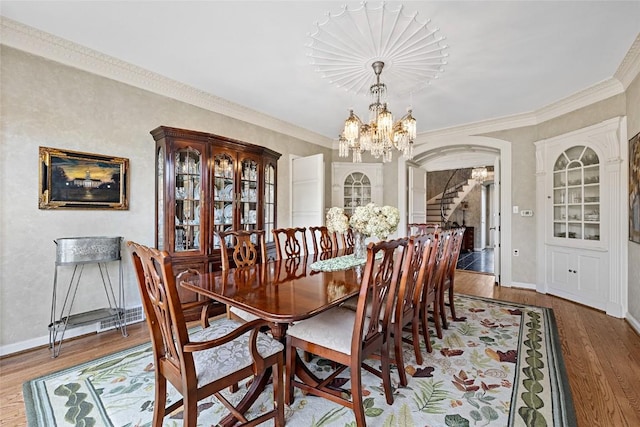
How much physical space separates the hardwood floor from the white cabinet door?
0.72ft

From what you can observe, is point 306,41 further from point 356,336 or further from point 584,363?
point 584,363

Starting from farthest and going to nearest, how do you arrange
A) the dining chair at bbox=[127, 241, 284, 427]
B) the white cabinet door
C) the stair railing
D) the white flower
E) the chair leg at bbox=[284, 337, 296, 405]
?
1. the stair railing
2. the white cabinet door
3. the white flower
4. the chair leg at bbox=[284, 337, 296, 405]
5. the dining chair at bbox=[127, 241, 284, 427]

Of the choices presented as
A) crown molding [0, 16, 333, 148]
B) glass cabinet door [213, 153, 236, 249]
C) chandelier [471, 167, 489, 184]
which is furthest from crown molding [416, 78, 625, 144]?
chandelier [471, 167, 489, 184]

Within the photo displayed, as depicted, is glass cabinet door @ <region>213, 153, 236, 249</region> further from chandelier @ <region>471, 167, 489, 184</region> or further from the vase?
chandelier @ <region>471, 167, 489, 184</region>

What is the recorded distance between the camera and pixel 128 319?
111 inches

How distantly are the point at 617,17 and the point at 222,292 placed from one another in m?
3.41

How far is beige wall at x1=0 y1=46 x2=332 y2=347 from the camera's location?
2223mm

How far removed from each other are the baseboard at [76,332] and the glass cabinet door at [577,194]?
5.31 metres

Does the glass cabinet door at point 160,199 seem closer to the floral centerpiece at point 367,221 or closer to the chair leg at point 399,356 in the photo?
the floral centerpiece at point 367,221

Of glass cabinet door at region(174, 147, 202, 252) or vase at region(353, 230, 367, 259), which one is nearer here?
vase at region(353, 230, 367, 259)

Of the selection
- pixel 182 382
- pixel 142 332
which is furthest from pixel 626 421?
pixel 142 332

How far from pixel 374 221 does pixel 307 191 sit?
2219 mm

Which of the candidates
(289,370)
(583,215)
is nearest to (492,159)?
(583,215)

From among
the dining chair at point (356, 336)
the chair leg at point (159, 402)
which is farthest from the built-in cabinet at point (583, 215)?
the chair leg at point (159, 402)
